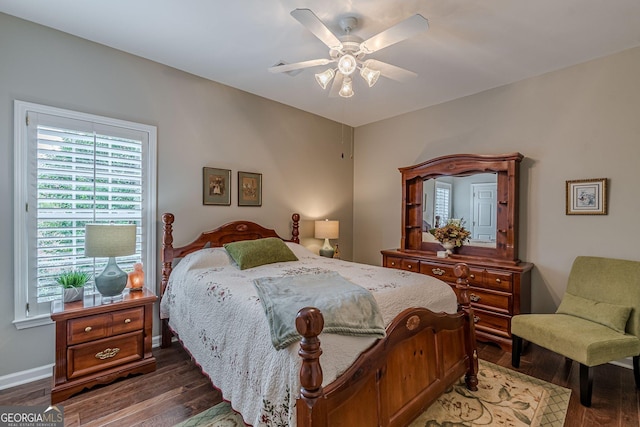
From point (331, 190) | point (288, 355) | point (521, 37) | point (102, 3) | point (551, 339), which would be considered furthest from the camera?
point (331, 190)

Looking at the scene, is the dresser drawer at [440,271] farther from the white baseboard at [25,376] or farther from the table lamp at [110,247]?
the white baseboard at [25,376]

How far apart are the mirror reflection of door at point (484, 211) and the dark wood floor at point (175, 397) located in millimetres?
1372

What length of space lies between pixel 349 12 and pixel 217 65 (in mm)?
1533

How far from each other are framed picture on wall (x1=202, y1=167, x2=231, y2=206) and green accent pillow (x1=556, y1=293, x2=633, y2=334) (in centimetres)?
359

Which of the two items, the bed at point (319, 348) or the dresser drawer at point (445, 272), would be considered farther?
the dresser drawer at point (445, 272)

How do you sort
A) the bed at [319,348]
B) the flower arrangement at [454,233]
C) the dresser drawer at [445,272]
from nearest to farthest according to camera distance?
the bed at [319,348] < the dresser drawer at [445,272] < the flower arrangement at [454,233]

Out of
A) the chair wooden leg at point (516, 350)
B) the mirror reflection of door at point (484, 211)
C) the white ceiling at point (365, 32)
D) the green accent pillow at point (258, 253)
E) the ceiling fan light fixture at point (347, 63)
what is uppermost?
the white ceiling at point (365, 32)

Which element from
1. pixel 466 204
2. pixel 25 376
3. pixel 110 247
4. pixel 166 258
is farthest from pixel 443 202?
pixel 25 376

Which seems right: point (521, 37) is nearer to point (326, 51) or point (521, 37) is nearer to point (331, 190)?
point (326, 51)

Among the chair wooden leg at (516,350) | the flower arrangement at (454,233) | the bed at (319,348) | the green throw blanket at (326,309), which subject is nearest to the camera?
the bed at (319,348)

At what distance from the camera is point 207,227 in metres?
3.42

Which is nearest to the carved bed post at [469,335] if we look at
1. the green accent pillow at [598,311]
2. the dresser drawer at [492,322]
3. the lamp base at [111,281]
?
the dresser drawer at [492,322]

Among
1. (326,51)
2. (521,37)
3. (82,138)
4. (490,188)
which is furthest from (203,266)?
(521,37)

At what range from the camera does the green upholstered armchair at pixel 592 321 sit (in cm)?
216
